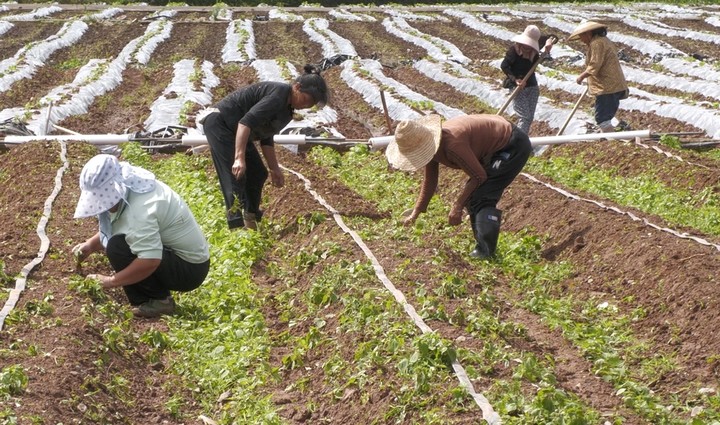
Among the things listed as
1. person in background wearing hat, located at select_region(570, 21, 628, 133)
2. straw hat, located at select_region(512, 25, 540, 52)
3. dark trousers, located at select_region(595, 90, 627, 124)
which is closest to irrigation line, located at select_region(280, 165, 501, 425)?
straw hat, located at select_region(512, 25, 540, 52)

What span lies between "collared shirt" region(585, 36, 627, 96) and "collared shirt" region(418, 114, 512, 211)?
4434 millimetres

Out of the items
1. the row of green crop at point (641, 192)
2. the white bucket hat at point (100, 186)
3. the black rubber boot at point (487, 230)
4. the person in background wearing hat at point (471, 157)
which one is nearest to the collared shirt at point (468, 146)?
the person in background wearing hat at point (471, 157)

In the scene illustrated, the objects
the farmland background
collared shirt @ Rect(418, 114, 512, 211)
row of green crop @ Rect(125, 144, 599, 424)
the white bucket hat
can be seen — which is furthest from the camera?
collared shirt @ Rect(418, 114, 512, 211)

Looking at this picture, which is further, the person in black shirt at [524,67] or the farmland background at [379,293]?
the person in black shirt at [524,67]

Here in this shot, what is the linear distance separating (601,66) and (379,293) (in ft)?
20.7

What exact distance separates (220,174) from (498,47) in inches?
681

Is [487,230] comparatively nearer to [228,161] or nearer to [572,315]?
[572,315]

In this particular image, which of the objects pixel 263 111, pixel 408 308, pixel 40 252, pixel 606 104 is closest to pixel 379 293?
pixel 408 308

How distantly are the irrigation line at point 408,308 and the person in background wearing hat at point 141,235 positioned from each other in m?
1.15

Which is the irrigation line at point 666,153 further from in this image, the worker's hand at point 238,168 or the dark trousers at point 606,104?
the worker's hand at point 238,168

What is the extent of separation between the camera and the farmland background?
471 centimetres

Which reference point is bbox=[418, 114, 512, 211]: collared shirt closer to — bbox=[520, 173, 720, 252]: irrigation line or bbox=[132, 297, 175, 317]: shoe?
bbox=[520, 173, 720, 252]: irrigation line

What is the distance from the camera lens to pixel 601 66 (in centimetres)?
1111

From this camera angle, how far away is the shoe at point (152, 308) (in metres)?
5.94
